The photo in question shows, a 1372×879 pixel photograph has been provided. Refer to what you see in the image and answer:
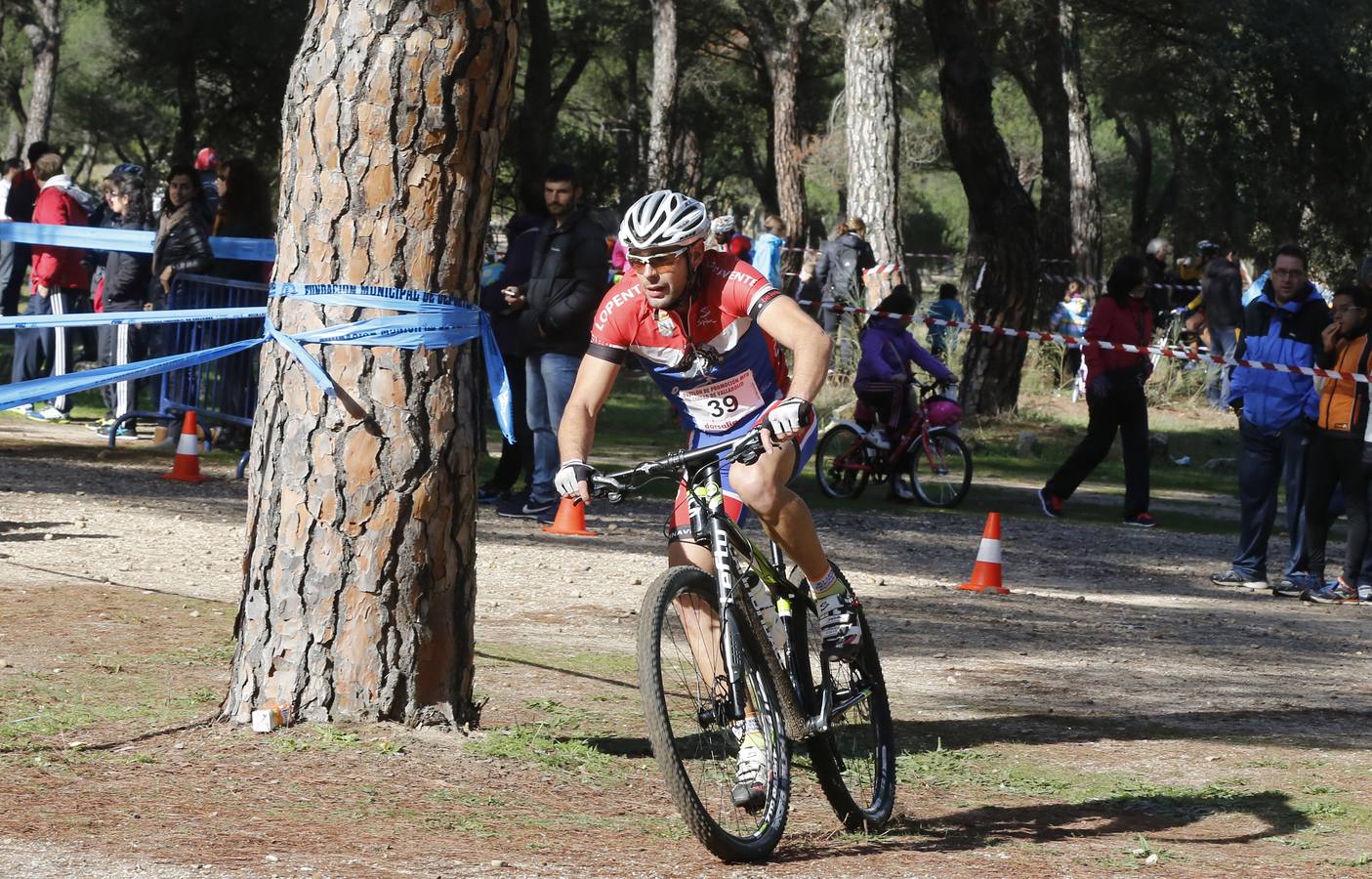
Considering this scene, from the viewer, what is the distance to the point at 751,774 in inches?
197

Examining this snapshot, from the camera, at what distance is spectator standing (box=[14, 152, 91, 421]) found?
1588 cm

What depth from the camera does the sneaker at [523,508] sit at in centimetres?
1196

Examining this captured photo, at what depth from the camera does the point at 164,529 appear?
1064 cm

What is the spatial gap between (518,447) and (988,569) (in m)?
3.35

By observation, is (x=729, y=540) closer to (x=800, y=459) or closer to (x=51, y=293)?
(x=800, y=459)

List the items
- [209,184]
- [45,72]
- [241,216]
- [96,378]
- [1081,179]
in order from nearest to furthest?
[96,378] < [241,216] < [209,184] < [1081,179] < [45,72]

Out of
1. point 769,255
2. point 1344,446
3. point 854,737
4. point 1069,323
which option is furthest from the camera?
point 1069,323

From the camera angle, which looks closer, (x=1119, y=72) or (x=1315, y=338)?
(x=1315, y=338)

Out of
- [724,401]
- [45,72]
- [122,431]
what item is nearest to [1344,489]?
[724,401]

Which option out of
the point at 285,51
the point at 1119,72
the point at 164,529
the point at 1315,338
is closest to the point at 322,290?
the point at 164,529

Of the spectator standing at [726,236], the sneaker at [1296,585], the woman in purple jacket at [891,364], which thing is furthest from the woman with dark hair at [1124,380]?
the spectator standing at [726,236]

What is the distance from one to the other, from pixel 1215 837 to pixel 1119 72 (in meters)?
38.2

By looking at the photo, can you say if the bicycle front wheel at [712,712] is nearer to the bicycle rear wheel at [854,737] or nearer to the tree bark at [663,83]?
the bicycle rear wheel at [854,737]

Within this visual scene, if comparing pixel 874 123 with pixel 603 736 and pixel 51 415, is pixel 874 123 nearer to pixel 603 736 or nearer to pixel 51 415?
pixel 51 415
